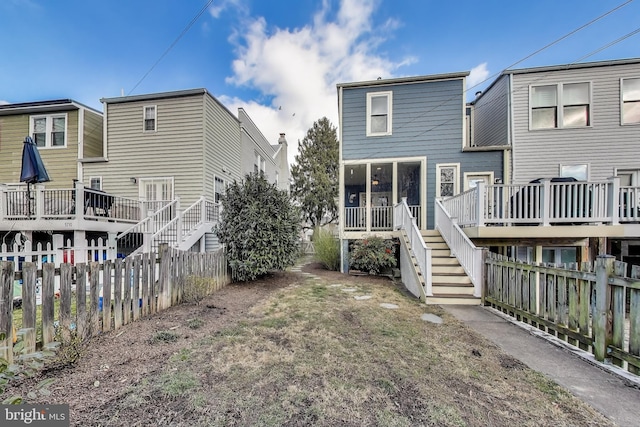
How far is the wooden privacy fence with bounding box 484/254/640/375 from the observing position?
2.86 metres

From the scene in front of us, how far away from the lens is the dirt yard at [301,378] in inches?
83.5

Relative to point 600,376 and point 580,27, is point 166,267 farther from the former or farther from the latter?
point 580,27

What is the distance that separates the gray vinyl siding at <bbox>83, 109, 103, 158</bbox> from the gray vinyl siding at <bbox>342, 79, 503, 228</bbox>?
1128 cm

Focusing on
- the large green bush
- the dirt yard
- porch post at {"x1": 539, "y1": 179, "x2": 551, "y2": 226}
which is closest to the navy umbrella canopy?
the large green bush

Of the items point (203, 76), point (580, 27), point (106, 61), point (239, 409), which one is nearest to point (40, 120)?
point (106, 61)

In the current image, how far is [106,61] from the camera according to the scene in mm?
9984

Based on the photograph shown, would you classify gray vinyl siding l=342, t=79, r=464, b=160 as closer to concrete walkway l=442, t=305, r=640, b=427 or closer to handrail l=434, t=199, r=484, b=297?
handrail l=434, t=199, r=484, b=297

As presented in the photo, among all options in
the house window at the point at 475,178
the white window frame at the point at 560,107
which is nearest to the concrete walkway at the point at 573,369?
the house window at the point at 475,178

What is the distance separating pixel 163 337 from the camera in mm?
3531

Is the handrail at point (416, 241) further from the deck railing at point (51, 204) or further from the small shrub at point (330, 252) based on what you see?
the deck railing at point (51, 204)

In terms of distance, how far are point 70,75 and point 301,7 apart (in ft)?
31.5

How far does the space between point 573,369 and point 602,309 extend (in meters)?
0.80

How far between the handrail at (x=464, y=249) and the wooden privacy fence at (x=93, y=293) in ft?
19.5

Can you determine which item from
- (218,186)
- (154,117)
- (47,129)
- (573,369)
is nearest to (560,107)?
(573,369)
